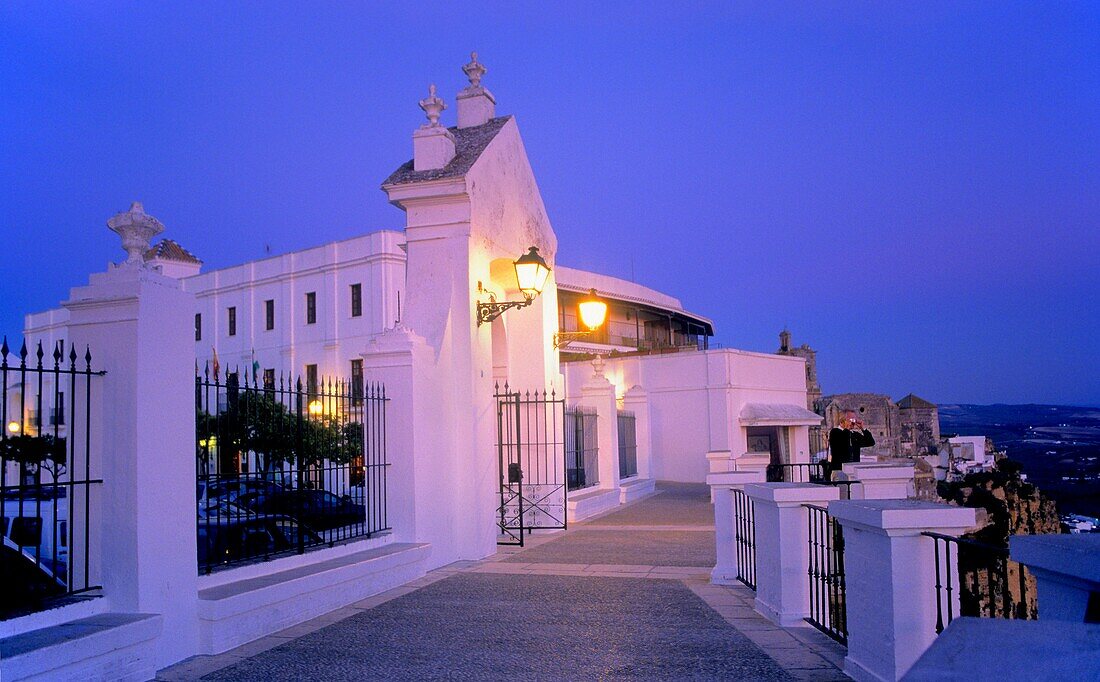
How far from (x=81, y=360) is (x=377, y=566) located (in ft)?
13.6

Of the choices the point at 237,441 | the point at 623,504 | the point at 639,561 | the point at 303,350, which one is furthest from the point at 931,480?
the point at 237,441

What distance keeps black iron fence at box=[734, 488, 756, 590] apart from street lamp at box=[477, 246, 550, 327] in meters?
4.16

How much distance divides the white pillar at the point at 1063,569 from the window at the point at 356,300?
3439 centimetres

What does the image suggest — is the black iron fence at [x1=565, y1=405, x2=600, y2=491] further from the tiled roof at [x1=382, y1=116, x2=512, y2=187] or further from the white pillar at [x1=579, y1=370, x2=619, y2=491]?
the tiled roof at [x1=382, y1=116, x2=512, y2=187]

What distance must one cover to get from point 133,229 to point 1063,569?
6.36 metres

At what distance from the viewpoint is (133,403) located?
6.19m

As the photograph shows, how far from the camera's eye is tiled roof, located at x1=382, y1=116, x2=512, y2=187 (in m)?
12.4

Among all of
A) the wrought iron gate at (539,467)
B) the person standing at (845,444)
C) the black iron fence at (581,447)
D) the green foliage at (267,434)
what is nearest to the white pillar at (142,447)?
the green foliage at (267,434)

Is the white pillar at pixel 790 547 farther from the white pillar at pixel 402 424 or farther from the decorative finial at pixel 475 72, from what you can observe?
the decorative finial at pixel 475 72

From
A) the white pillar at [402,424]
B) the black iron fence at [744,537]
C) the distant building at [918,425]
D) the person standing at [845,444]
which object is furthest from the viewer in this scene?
the distant building at [918,425]

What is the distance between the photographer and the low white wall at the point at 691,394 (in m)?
30.5

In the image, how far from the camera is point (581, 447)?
1855 centimetres

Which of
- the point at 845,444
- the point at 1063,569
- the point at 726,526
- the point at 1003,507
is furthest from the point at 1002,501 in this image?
the point at 1063,569

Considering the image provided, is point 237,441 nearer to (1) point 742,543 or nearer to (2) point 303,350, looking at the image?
(1) point 742,543
